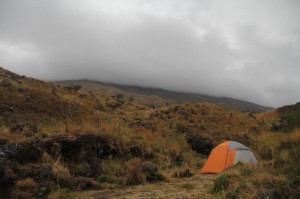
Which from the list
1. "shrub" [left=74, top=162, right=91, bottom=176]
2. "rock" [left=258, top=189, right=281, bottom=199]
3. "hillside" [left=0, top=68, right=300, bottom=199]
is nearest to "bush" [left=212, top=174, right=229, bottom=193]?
"hillside" [left=0, top=68, right=300, bottom=199]

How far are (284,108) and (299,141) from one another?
19.8 m

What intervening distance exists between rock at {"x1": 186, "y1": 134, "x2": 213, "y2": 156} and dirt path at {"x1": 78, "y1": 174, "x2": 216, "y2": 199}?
682cm

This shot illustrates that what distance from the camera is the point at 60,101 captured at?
2383cm

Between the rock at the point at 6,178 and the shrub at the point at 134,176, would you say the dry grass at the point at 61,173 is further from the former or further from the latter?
the shrub at the point at 134,176

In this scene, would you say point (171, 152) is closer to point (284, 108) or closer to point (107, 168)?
point (107, 168)

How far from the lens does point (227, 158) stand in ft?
45.1

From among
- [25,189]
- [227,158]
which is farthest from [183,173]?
[25,189]

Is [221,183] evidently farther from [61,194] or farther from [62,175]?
[62,175]

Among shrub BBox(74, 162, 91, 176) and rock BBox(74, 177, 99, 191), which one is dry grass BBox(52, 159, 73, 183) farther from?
shrub BBox(74, 162, 91, 176)

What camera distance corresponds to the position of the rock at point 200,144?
17.7 m

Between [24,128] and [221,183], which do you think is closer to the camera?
[221,183]

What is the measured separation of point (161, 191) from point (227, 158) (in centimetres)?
507

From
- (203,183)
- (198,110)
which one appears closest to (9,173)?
(203,183)

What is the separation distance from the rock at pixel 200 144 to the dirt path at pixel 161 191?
6.82 metres
